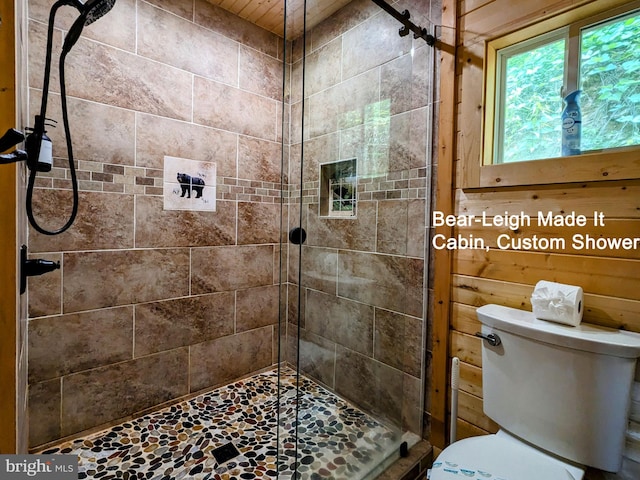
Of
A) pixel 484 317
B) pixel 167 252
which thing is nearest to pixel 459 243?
pixel 484 317

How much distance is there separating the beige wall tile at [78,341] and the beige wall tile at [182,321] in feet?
0.24

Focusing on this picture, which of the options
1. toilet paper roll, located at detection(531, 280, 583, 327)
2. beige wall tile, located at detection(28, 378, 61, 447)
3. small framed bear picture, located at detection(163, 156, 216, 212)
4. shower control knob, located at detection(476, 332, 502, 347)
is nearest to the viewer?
toilet paper roll, located at detection(531, 280, 583, 327)

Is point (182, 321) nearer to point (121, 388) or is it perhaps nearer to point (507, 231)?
A: point (121, 388)

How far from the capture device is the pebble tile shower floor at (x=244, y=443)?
134 centimetres

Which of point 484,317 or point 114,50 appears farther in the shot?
point 114,50

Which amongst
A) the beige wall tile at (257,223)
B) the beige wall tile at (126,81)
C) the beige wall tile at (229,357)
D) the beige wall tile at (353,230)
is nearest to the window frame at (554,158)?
the beige wall tile at (353,230)

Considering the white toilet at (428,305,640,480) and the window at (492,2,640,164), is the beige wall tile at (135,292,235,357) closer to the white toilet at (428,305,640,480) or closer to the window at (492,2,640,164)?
the white toilet at (428,305,640,480)

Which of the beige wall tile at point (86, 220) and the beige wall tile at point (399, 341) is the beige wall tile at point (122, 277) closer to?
the beige wall tile at point (86, 220)

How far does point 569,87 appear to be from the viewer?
1194mm

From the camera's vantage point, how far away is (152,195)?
1810mm

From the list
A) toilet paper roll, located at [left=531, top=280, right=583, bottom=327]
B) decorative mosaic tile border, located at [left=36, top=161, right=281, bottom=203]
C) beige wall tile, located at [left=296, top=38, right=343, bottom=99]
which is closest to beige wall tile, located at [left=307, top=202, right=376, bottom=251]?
beige wall tile, located at [left=296, top=38, right=343, bottom=99]

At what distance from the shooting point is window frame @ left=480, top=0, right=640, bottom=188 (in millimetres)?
1028

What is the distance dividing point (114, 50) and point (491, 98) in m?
1.95

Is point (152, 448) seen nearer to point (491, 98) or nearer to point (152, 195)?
point (152, 195)
